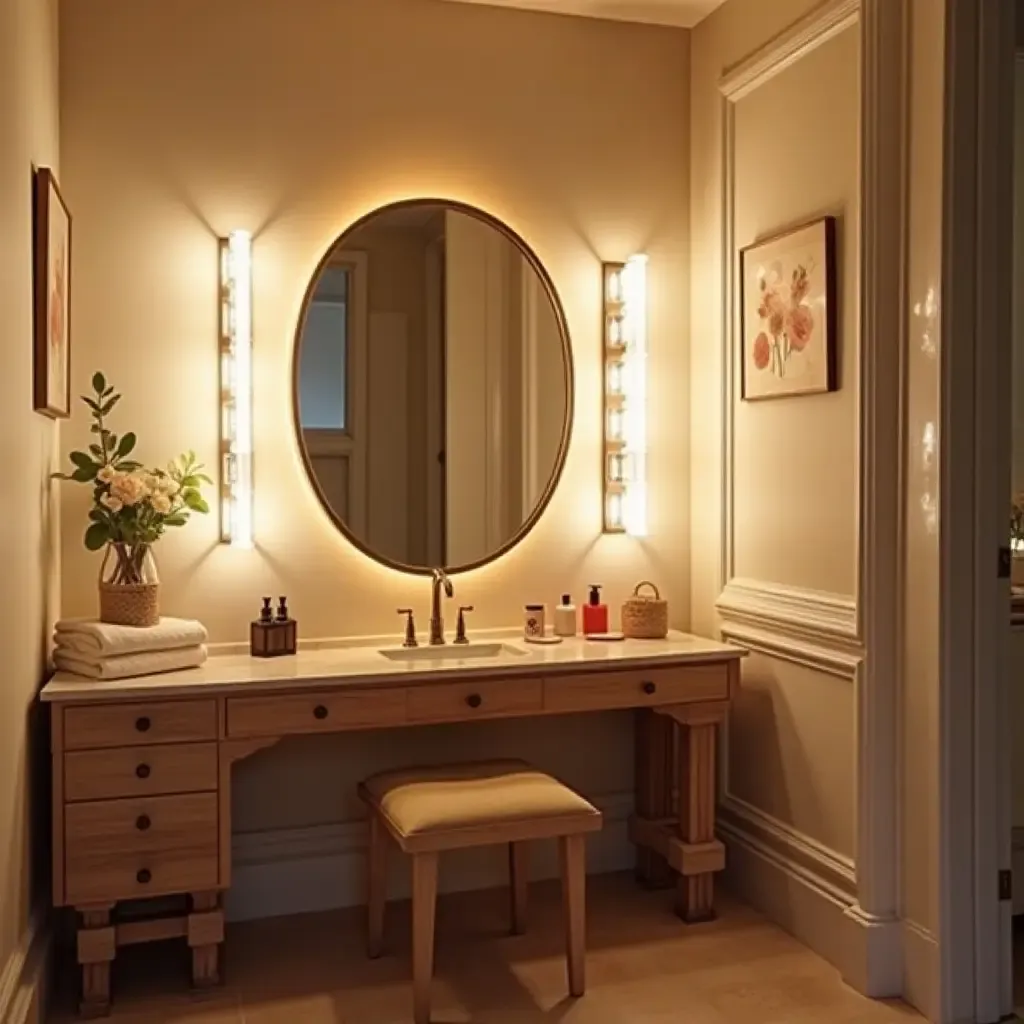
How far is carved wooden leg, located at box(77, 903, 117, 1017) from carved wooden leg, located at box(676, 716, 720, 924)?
1.42 metres

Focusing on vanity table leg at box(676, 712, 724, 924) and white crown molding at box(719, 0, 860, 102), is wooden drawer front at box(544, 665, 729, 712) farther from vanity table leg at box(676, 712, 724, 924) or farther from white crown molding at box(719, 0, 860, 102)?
white crown molding at box(719, 0, 860, 102)

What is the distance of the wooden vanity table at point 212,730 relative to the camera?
2.52m

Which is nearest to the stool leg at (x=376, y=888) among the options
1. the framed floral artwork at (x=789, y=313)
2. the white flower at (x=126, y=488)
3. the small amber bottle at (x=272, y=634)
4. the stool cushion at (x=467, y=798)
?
the stool cushion at (x=467, y=798)

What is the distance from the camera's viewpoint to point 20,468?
2316 millimetres

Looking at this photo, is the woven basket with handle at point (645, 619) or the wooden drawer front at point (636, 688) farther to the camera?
the woven basket with handle at point (645, 619)

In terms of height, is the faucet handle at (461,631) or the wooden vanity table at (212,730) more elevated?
the faucet handle at (461,631)

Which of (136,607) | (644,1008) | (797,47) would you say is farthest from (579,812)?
(797,47)

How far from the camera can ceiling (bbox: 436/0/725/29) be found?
327cm

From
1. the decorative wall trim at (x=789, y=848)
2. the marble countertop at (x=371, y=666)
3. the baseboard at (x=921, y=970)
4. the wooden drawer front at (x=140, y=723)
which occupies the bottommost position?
the baseboard at (x=921, y=970)

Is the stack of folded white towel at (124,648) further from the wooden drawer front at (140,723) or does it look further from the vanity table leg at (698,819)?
the vanity table leg at (698,819)

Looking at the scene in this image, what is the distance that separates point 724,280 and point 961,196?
896 millimetres

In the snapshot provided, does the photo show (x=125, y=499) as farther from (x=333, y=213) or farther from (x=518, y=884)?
(x=518, y=884)

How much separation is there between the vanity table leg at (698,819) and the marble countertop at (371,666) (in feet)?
0.68

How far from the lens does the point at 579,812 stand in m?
2.60
